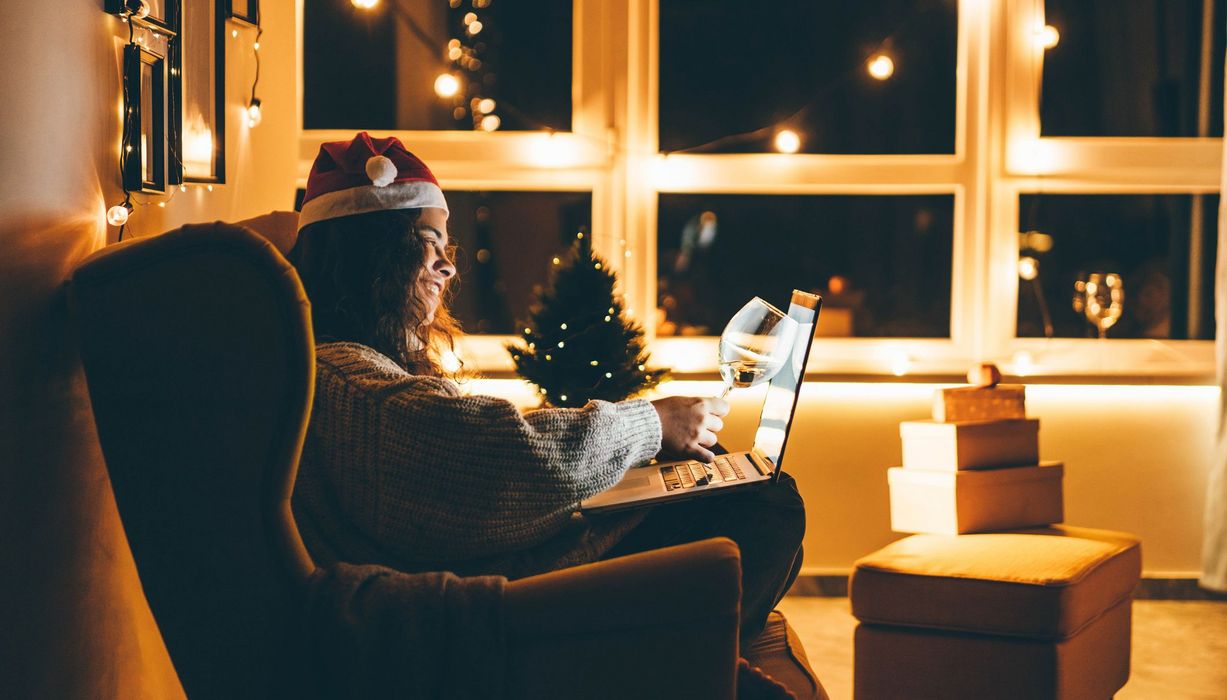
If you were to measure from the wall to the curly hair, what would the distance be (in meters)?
0.27

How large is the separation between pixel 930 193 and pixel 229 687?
8.69 feet

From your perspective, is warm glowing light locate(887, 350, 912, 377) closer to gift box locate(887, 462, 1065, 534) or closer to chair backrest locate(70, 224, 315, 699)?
gift box locate(887, 462, 1065, 534)

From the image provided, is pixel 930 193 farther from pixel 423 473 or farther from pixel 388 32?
pixel 423 473

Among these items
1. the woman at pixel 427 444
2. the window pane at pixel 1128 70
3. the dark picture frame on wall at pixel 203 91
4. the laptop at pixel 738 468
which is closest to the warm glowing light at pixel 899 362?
the window pane at pixel 1128 70

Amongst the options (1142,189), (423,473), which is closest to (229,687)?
(423,473)

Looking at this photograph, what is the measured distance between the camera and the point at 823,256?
10.5ft

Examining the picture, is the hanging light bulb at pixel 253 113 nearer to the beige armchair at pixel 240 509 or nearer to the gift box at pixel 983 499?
the beige armchair at pixel 240 509

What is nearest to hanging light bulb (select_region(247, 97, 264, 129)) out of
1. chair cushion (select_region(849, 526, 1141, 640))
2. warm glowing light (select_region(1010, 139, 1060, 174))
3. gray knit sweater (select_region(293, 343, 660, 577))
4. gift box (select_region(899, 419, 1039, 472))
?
gray knit sweater (select_region(293, 343, 660, 577))

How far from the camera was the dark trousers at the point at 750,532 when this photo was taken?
1366 mm

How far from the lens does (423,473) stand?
1.13m

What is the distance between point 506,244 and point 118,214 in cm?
192

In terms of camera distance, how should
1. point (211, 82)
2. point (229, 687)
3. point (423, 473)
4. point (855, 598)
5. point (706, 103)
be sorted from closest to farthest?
point (229, 687) → point (423, 473) → point (211, 82) → point (855, 598) → point (706, 103)

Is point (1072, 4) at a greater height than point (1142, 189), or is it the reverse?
point (1072, 4)

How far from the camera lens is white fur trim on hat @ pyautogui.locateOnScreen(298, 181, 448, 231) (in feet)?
4.68
